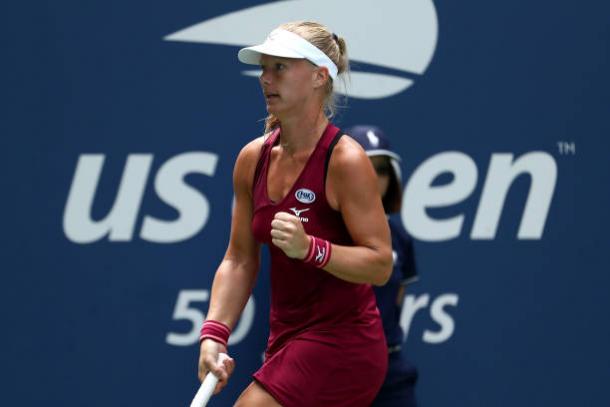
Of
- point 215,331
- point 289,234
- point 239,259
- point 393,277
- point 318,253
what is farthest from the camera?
point 393,277

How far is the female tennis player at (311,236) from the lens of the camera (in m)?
3.43

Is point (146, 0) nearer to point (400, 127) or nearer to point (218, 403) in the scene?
point (400, 127)

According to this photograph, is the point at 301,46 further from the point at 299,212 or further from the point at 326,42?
the point at 299,212

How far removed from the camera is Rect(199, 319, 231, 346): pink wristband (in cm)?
351

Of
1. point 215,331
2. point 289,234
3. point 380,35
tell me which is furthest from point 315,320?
point 380,35

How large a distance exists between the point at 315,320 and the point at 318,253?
0.33 metres

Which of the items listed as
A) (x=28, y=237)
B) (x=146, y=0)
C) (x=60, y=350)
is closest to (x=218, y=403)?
(x=60, y=350)

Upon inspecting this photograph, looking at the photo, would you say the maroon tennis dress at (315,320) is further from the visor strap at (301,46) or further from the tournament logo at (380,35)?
the tournament logo at (380,35)

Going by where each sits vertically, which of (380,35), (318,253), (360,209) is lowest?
(318,253)

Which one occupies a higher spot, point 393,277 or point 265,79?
point 265,79

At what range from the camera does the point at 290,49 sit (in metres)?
3.46

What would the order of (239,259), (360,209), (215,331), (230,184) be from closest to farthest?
(360,209), (215,331), (239,259), (230,184)

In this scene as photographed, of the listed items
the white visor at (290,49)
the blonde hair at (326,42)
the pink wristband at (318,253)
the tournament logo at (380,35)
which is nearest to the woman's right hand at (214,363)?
the pink wristband at (318,253)

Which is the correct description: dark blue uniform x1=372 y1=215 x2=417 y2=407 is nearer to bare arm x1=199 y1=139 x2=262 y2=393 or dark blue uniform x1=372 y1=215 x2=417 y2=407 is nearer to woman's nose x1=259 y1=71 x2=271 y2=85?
bare arm x1=199 y1=139 x2=262 y2=393
